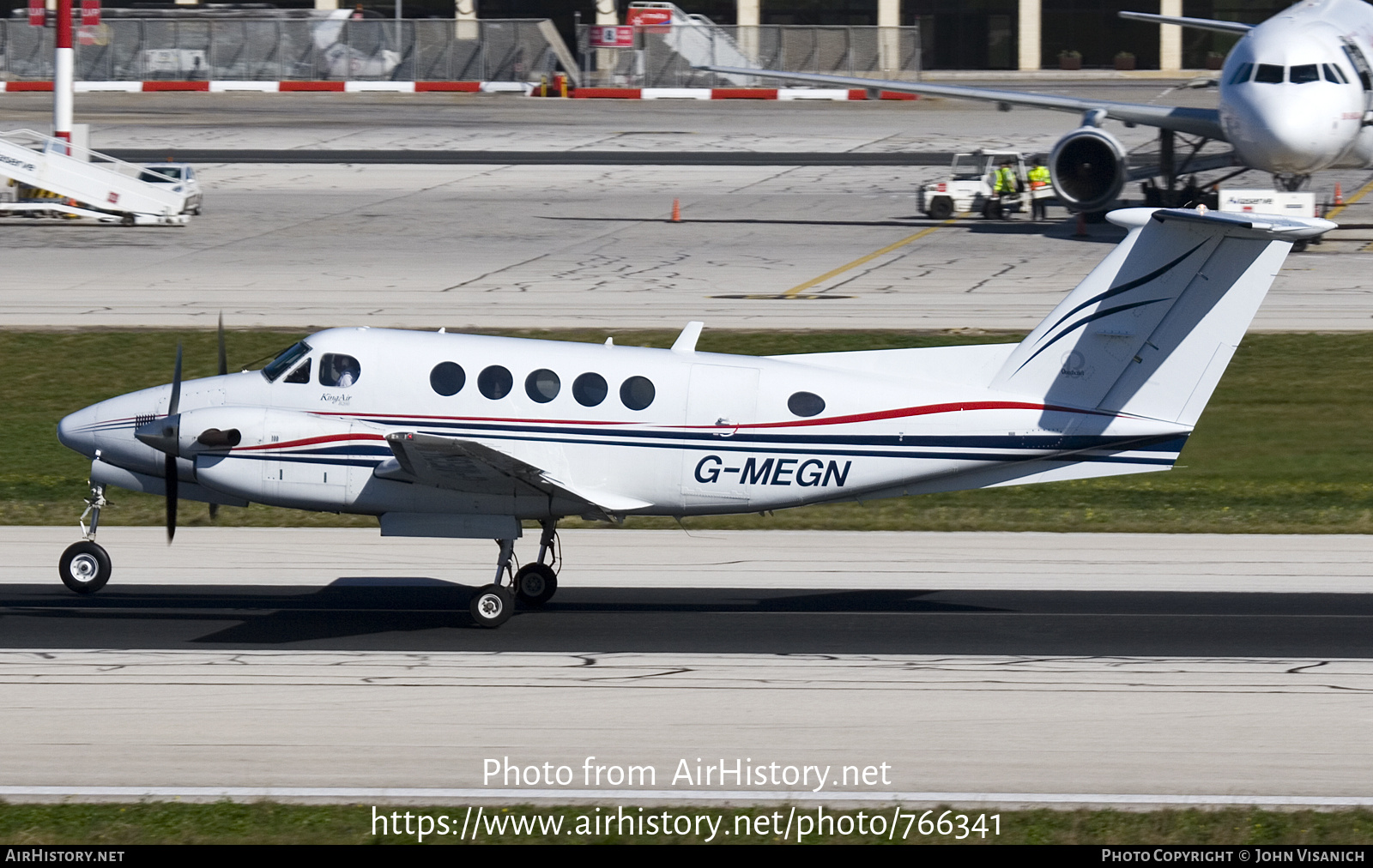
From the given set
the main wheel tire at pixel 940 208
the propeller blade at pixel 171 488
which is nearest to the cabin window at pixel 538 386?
the propeller blade at pixel 171 488

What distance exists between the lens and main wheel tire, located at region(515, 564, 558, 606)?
1700 cm

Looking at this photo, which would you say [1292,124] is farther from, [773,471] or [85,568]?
[85,568]

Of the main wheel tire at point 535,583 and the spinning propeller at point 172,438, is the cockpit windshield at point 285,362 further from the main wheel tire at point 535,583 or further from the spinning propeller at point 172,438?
the main wheel tire at point 535,583

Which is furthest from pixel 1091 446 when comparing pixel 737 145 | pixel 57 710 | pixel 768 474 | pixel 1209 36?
pixel 1209 36

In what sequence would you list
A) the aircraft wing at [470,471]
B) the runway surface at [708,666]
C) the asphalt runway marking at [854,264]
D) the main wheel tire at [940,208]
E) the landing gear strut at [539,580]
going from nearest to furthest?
the runway surface at [708,666]
the aircraft wing at [470,471]
the landing gear strut at [539,580]
the asphalt runway marking at [854,264]
the main wheel tire at [940,208]

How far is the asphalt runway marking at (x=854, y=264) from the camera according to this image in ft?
114

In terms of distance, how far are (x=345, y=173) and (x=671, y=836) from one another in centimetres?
4439

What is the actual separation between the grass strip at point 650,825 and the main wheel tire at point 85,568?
585 cm

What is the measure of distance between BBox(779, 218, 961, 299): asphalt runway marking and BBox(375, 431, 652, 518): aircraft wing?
1882 cm

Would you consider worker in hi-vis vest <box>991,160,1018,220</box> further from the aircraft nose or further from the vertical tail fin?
the vertical tail fin

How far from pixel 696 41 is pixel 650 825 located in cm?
→ 7273

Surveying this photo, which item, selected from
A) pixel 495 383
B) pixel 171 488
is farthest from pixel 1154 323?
pixel 171 488

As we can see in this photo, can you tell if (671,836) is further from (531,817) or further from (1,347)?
(1,347)

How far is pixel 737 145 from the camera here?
2387 inches
